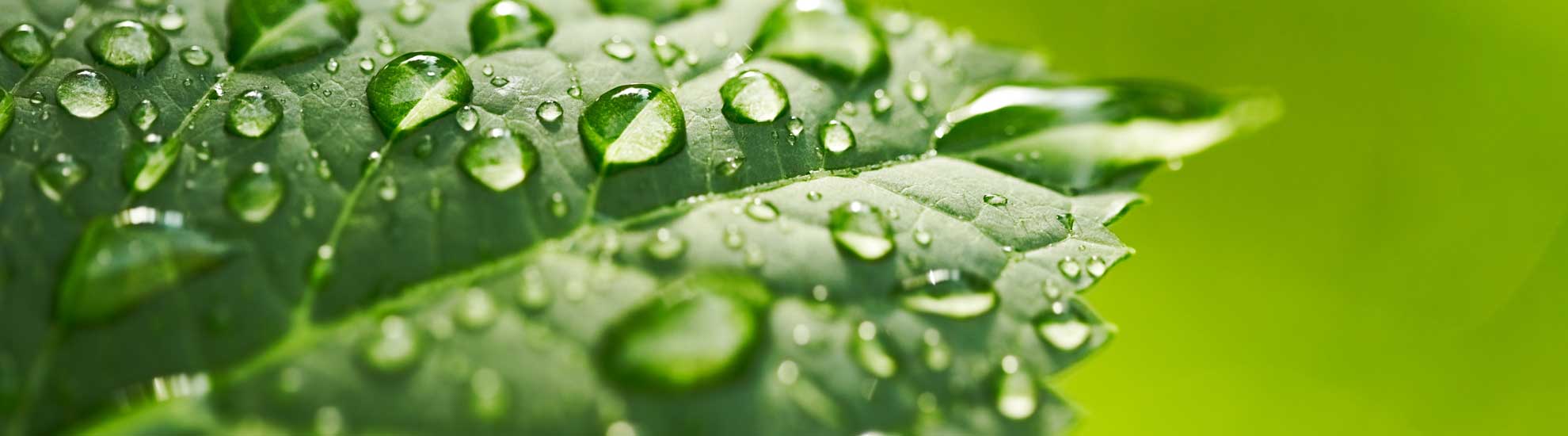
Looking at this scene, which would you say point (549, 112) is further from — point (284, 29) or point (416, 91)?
point (284, 29)

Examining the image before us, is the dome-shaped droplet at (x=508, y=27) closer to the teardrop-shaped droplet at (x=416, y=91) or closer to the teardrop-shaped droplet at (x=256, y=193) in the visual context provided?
the teardrop-shaped droplet at (x=416, y=91)

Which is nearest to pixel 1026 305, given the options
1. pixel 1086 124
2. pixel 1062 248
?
pixel 1062 248

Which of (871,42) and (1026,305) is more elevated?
(871,42)

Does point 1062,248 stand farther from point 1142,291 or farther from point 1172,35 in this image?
point 1172,35

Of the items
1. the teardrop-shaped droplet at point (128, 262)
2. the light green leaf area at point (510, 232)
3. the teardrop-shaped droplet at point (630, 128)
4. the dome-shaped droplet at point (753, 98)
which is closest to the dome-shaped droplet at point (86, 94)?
the light green leaf area at point (510, 232)

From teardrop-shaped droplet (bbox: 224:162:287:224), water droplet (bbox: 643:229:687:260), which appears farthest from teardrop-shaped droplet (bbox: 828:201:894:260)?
teardrop-shaped droplet (bbox: 224:162:287:224)
